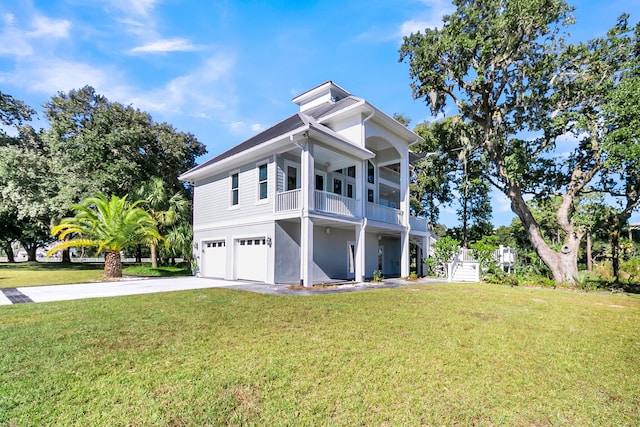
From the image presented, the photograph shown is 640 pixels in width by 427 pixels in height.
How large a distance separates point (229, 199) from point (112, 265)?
6.26m

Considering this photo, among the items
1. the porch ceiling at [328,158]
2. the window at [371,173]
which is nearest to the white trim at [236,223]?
the porch ceiling at [328,158]

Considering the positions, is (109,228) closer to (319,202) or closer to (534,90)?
(319,202)

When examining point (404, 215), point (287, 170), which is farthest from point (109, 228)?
point (404, 215)

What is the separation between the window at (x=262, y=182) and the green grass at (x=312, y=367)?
7.15 meters

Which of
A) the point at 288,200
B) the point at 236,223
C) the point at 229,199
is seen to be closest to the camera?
the point at 288,200

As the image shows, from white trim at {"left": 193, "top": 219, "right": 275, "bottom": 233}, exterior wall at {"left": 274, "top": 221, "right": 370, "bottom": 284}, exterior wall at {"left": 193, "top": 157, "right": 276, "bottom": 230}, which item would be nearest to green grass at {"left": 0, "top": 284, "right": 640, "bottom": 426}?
exterior wall at {"left": 274, "top": 221, "right": 370, "bottom": 284}

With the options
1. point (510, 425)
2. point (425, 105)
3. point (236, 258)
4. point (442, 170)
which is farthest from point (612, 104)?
point (236, 258)

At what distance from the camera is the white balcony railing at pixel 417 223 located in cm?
1797

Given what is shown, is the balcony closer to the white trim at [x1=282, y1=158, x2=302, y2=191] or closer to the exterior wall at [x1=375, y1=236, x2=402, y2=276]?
the white trim at [x1=282, y1=158, x2=302, y2=191]

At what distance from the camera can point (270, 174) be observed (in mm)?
13398

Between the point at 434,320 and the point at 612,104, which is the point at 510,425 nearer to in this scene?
the point at 434,320

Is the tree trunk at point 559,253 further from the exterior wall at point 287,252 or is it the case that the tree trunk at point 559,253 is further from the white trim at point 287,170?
the exterior wall at point 287,252

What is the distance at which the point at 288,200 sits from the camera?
41.6 ft

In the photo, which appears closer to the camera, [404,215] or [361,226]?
[361,226]
